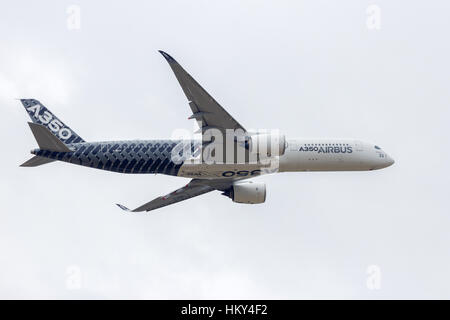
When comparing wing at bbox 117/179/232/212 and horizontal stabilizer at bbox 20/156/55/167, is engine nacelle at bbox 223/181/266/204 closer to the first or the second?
wing at bbox 117/179/232/212

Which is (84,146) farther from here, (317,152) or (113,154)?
(317,152)

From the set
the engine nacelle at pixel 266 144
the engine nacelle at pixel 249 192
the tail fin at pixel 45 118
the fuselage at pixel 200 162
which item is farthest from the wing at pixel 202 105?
the tail fin at pixel 45 118

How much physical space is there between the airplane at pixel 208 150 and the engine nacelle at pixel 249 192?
131 centimetres

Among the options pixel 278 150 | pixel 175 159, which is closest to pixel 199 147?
pixel 175 159

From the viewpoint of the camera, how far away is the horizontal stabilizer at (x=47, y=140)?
1492 inches

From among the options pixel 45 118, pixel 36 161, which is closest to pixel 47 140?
pixel 36 161

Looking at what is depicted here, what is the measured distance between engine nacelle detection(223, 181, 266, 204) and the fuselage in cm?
210

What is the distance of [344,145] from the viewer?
141 ft

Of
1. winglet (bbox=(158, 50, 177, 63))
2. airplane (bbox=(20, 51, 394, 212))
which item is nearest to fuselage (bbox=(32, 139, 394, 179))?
airplane (bbox=(20, 51, 394, 212))

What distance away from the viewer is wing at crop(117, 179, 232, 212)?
148ft

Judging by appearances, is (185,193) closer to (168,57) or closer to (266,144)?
(266,144)

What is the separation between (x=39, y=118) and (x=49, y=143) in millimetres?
4002

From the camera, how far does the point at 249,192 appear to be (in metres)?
44.8

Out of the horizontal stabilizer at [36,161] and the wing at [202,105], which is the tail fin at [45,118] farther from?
the wing at [202,105]
